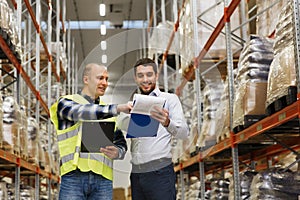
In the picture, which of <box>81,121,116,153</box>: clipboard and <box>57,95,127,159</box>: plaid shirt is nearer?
<box>57,95,127,159</box>: plaid shirt

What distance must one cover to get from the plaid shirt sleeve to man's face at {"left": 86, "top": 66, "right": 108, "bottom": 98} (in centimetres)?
24

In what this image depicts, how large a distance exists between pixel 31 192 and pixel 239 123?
5.36 m

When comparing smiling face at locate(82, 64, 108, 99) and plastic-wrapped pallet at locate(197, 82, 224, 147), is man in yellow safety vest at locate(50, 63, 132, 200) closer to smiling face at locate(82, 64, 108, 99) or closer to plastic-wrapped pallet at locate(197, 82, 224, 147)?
smiling face at locate(82, 64, 108, 99)

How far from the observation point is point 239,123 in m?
5.42

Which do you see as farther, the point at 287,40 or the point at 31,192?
the point at 31,192

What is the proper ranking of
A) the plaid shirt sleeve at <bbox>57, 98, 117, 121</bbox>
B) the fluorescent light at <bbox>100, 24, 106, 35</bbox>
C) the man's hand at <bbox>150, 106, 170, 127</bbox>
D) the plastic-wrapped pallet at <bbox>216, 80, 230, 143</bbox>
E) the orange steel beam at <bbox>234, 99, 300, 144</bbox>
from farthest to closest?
the fluorescent light at <bbox>100, 24, 106, 35</bbox>
the plastic-wrapped pallet at <bbox>216, 80, 230, 143</bbox>
the plaid shirt sleeve at <bbox>57, 98, 117, 121</bbox>
the man's hand at <bbox>150, 106, 170, 127</bbox>
the orange steel beam at <bbox>234, 99, 300, 144</bbox>

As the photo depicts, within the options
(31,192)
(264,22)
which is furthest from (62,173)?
(31,192)

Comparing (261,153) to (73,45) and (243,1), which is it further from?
(73,45)

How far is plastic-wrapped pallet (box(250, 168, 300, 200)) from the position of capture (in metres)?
5.09

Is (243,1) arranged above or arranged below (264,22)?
above

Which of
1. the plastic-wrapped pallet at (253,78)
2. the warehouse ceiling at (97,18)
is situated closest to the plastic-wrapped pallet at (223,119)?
the plastic-wrapped pallet at (253,78)

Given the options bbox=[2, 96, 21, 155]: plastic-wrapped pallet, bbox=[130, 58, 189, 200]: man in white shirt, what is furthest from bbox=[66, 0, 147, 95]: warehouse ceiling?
bbox=[130, 58, 189, 200]: man in white shirt

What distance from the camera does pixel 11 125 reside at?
24.5ft

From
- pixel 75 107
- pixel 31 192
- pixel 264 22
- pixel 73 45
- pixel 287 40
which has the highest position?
pixel 73 45
